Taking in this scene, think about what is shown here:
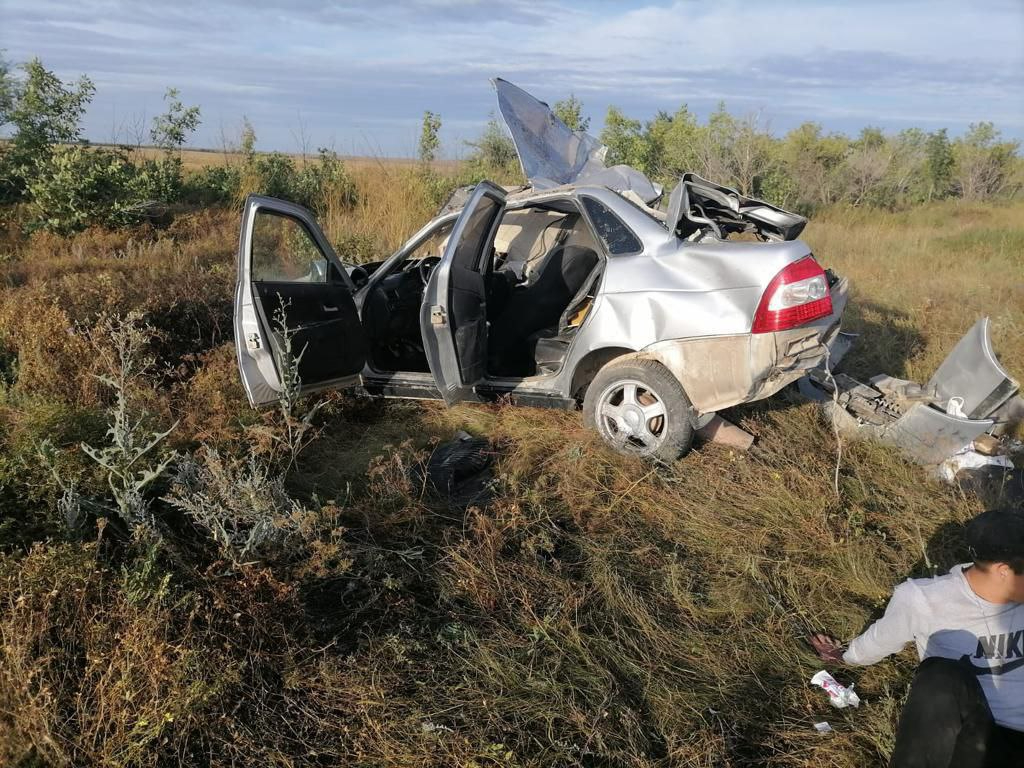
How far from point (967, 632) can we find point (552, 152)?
4387mm

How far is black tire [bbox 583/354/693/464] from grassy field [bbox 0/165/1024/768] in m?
0.14

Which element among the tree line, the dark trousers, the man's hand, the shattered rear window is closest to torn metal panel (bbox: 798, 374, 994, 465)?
the shattered rear window

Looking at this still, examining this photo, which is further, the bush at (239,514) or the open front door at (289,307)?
the open front door at (289,307)

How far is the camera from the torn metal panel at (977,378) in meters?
4.24

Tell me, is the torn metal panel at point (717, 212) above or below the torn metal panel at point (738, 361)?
above

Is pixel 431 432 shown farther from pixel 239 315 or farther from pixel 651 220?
pixel 651 220

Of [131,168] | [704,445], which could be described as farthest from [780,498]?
[131,168]

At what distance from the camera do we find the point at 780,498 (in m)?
3.86

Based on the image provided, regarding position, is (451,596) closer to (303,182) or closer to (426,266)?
(426,266)

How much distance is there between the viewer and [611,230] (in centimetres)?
419

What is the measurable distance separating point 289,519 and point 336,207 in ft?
29.1

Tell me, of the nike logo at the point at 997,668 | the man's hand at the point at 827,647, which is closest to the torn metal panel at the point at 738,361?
the man's hand at the point at 827,647

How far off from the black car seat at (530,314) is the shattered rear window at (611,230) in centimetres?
82

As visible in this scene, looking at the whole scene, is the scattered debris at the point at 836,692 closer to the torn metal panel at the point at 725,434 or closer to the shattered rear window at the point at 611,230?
the torn metal panel at the point at 725,434
